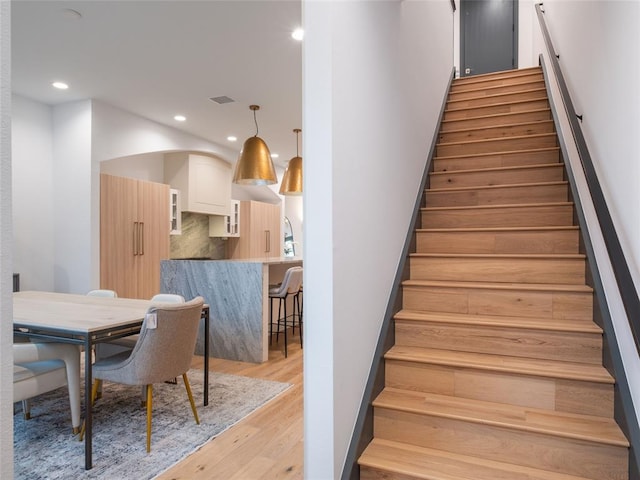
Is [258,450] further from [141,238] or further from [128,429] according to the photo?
[141,238]

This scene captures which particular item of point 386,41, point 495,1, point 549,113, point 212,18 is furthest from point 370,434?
point 495,1

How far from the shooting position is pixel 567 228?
259 centimetres

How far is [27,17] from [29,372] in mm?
2452

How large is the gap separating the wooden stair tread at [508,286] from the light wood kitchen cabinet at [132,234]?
368 cm

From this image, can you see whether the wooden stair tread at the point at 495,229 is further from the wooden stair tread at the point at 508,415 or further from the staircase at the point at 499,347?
the wooden stair tread at the point at 508,415

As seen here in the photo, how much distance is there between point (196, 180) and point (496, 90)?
433 cm

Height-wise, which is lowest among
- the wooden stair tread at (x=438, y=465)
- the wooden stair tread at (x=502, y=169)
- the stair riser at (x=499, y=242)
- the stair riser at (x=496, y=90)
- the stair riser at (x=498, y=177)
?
the wooden stair tread at (x=438, y=465)

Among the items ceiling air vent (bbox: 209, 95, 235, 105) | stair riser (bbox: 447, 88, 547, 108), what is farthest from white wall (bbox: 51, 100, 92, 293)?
stair riser (bbox: 447, 88, 547, 108)

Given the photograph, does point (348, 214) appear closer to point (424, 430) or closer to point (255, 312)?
point (424, 430)

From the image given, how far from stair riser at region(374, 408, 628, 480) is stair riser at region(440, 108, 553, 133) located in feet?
9.84

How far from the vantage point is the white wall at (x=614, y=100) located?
1.62 metres

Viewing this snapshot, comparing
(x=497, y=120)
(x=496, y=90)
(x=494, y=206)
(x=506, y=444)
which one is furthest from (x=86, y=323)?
(x=496, y=90)

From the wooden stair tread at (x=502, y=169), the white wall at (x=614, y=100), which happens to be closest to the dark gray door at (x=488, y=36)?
the wooden stair tread at (x=502, y=169)

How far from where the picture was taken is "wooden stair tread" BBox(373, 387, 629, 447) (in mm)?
1685
